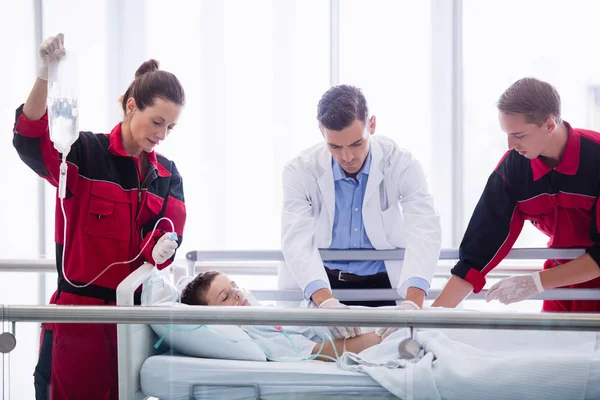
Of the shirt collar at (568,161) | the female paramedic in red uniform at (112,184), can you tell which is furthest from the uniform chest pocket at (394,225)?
the female paramedic in red uniform at (112,184)

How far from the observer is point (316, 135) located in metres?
4.15

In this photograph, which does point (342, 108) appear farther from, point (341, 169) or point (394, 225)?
point (394, 225)

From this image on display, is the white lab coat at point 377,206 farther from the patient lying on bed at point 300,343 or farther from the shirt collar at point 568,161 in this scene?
the patient lying on bed at point 300,343

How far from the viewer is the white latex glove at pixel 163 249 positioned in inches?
75.9

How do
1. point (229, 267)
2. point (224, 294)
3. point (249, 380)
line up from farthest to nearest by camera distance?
point (229, 267)
point (224, 294)
point (249, 380)

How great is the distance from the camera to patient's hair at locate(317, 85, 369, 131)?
210cm

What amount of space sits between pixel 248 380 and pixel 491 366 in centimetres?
59

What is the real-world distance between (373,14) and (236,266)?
198 centimetres

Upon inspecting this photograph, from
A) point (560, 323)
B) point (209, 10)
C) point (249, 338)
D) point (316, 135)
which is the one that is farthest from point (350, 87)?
point (209, 10)

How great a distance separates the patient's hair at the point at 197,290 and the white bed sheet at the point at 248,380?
0.53 m

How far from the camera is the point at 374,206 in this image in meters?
2.38

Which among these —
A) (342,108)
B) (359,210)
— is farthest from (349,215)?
(342,108)

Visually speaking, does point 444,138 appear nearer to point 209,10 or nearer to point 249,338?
point 209,10

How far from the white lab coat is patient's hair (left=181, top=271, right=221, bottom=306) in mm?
291
